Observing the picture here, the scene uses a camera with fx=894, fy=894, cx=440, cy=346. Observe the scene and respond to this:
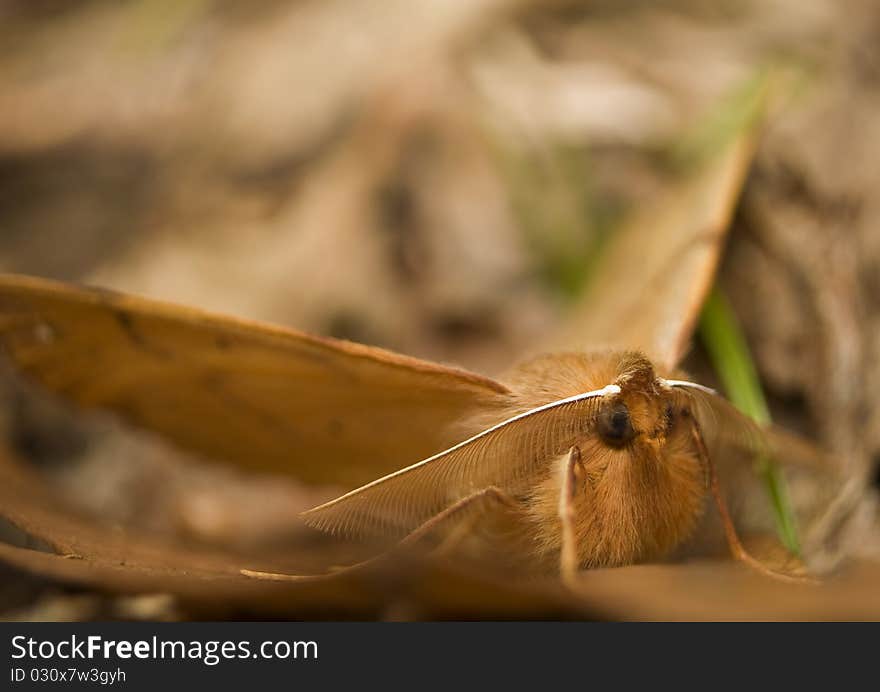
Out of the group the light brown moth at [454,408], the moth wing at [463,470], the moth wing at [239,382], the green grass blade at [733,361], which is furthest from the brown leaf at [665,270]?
the moth wing at [239,382]

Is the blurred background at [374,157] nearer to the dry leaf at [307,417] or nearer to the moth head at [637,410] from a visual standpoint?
the dry leaf at [307,417]

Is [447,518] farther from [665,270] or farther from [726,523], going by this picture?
[665,270]

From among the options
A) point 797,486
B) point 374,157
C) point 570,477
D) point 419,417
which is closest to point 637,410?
point 570,477

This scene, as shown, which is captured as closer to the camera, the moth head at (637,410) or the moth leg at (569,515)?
the moth leg at (569,515)

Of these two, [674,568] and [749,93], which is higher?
[749,93]

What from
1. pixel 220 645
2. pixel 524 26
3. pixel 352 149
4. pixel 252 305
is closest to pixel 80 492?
pixel 252 305

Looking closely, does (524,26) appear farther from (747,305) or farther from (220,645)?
(220,645)
